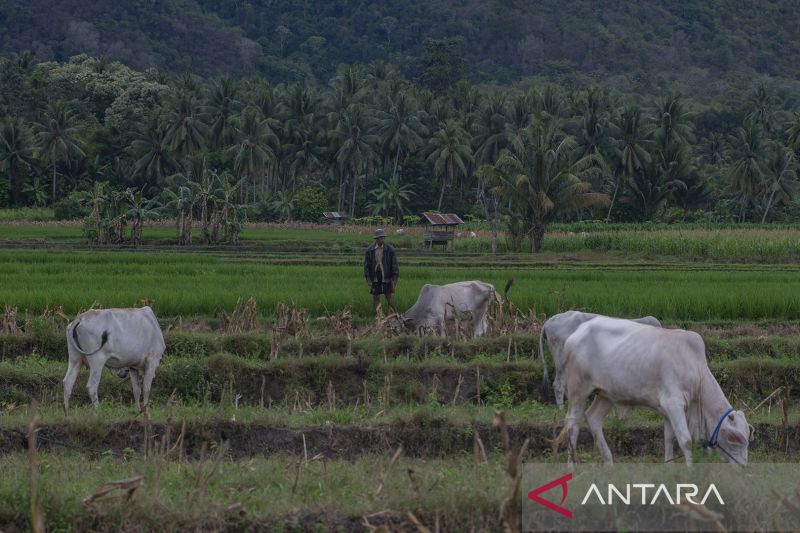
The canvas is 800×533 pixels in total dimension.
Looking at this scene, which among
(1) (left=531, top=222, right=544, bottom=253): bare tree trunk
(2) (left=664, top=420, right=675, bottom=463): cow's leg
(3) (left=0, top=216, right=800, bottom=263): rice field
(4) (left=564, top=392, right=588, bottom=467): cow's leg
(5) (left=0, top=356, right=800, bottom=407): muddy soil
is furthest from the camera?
(1) (left=531, top=222, right=544, bottom=253): bare tree trunk

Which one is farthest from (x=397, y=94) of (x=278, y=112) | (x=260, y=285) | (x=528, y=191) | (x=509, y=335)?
(x=509, y=335)

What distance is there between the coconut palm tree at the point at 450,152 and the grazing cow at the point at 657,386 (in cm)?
4868

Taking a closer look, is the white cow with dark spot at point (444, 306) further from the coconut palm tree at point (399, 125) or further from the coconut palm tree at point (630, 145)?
the coconut palm tree at point (399, 125)

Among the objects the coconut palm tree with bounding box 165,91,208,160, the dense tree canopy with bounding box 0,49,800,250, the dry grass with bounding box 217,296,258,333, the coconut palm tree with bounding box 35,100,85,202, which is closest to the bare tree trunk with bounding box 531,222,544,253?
the dense tree canopy with bounding box 0,49,800,250

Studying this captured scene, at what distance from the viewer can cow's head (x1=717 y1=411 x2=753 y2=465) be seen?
705cm

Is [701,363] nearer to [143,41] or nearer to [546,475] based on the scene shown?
[546,475]

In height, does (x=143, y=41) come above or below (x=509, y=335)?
above

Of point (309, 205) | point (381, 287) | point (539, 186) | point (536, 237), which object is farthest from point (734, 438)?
point (309, 205)

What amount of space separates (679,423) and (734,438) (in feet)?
1.18

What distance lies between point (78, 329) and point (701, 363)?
206 inches

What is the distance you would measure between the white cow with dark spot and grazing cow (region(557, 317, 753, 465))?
16.3ft

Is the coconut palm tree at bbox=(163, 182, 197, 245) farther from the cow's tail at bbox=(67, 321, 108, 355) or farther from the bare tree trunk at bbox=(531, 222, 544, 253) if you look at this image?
the cow's tail at bbox=(67, 321, 108, 355)

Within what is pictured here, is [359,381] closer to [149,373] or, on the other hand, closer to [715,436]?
[149,373]

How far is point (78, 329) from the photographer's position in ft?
31.0
